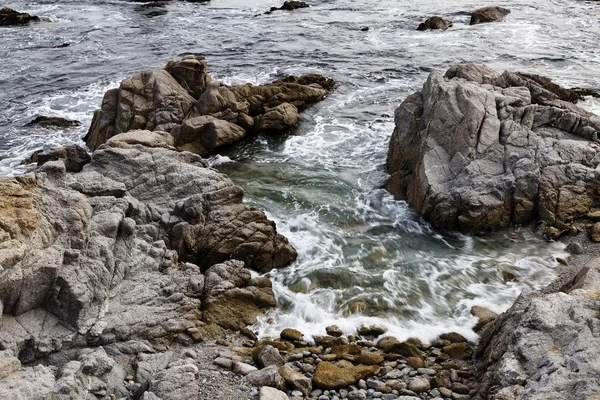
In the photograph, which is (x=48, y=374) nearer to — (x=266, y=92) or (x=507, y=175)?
(x=507, y=175)

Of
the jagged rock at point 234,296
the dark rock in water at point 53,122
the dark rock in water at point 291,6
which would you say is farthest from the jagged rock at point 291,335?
the dark rock in water at point 291,6

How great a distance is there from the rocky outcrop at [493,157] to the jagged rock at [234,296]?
21.0 feet

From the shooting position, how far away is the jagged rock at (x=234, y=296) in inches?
488

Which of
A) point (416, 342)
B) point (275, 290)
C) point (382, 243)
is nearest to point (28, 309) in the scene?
point (275, 290)

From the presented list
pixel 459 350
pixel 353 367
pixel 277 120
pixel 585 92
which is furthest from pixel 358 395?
pixel 585 92

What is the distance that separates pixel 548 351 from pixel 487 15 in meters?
41.2

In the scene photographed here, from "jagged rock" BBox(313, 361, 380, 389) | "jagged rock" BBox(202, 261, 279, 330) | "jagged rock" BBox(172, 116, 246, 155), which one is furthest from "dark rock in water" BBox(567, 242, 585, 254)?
"jagged rock" BBox(172, 116, 246, 155)

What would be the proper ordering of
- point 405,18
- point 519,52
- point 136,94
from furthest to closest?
1. point 405,18
2. point 519,52
3. point 136,94

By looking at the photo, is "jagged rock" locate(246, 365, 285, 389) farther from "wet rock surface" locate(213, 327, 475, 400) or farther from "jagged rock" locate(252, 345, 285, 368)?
"jagged rock" locate(252, 345, 285, 368)

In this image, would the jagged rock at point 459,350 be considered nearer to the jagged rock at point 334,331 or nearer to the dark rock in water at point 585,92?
the jagged rock at point 334,331

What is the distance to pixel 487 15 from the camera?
43719 millimetres

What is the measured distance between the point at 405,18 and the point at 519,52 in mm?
14321

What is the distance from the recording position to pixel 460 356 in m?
11.2

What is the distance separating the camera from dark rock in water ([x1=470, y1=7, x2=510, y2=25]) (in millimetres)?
43319
